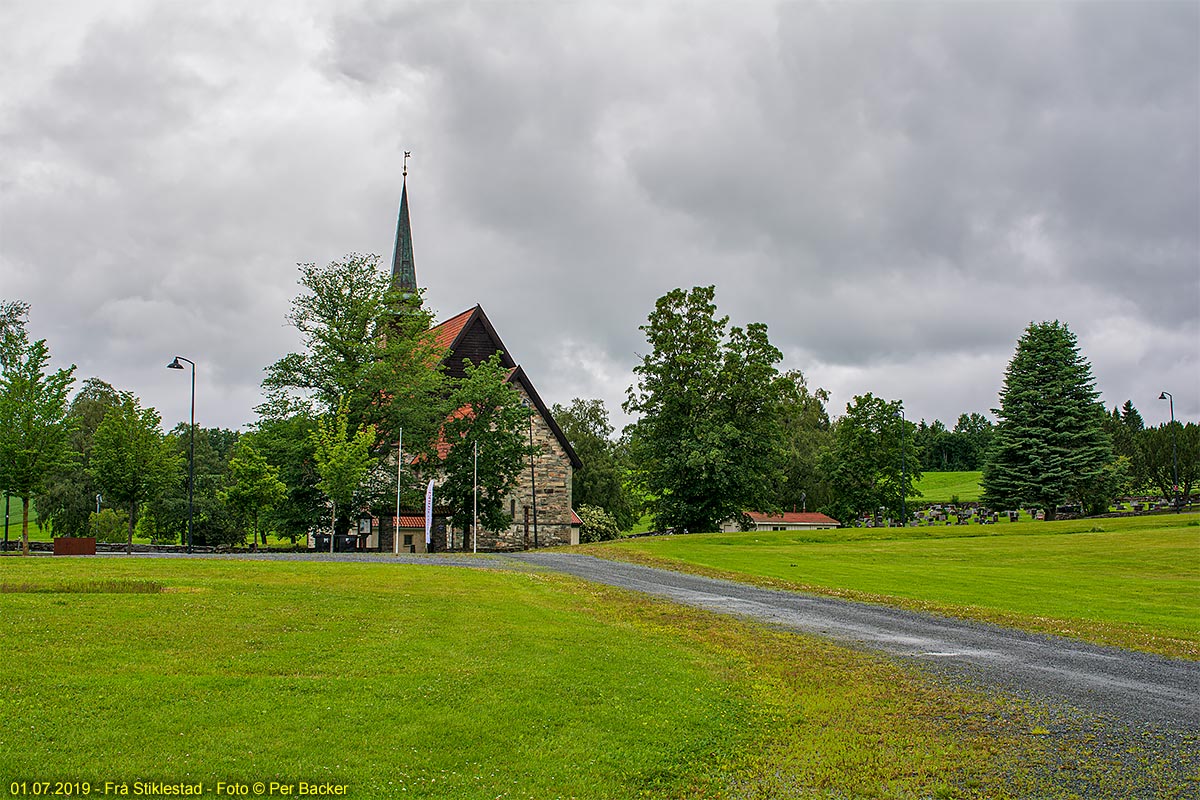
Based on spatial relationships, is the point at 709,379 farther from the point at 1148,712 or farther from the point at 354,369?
the point at 1148,712

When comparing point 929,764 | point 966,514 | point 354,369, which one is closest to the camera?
point 929,764

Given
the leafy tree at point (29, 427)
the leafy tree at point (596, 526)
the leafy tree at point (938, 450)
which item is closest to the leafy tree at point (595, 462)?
the leafy tree at point (596, 526)

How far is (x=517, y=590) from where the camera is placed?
19094 millimetres

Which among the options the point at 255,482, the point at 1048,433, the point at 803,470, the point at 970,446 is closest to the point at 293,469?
the point at 255,482

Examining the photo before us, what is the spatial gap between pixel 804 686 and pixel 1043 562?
26.2m

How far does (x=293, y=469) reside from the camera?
41.4 m

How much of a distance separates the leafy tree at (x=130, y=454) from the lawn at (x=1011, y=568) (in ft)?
64.7

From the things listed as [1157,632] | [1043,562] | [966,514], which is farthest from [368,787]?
[966,514]

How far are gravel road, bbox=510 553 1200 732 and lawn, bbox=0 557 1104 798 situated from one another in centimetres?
112

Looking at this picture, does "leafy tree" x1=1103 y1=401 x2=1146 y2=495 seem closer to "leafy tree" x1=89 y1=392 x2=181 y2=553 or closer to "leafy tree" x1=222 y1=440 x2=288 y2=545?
"leafy tree" x1=222 y1=440 x2=288 y2=545

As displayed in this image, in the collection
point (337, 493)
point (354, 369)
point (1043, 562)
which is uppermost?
point (354, 369)

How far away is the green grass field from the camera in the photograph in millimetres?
95062

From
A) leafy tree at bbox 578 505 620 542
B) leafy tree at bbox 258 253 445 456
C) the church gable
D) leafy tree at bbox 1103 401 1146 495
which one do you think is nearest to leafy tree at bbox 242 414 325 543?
leafy tree at bbox 258 253 445 456

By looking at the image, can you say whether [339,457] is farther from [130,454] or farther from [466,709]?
[466,709]
